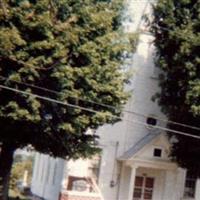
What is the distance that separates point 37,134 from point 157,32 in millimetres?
8907

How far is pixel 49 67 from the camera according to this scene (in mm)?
19641

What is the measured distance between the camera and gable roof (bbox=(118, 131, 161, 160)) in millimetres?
27531

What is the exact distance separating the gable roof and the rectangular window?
338 cm

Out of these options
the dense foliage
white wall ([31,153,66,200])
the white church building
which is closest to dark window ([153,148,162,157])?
the white church building

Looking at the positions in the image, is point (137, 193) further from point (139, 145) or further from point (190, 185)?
point (190, 185)

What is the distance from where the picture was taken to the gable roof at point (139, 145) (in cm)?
2753

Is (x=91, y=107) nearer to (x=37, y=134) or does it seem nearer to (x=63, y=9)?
(x=37, y=134)

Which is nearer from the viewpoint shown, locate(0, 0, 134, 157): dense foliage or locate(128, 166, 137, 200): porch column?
locate(0, 0, 134, 157): dense foliage

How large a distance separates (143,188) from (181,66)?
8.73 meters

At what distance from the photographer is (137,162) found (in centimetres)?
2730

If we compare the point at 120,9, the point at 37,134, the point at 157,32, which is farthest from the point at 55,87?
the point at 157,32

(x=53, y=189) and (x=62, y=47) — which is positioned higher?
(x=62, y=47)

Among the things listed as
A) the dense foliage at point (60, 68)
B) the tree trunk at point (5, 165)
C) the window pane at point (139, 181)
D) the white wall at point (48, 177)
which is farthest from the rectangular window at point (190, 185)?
the tree trunk at point (5, 165)

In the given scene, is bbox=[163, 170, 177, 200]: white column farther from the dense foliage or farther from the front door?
the dense foliage
